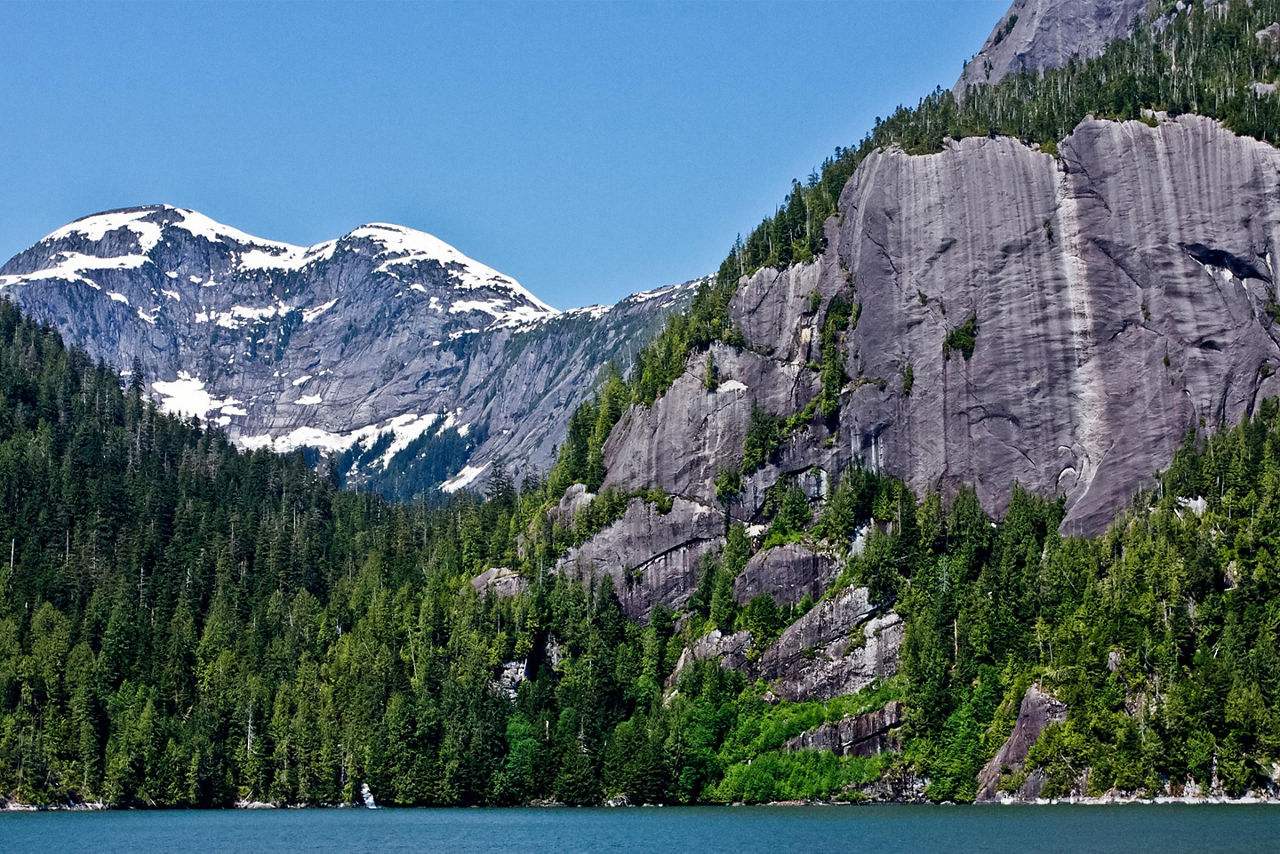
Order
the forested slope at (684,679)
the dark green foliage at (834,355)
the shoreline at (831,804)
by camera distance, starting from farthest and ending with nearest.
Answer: the dark green foliage at (834,355), the forested slope at (684,679), the shoreline at (831,804)

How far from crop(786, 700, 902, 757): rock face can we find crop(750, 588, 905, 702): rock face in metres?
6.41

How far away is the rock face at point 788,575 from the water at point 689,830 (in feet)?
97.7

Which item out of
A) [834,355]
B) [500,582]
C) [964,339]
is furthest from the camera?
[500,582]

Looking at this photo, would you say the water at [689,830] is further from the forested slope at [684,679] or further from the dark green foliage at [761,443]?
the dark green foliage at [761,443]

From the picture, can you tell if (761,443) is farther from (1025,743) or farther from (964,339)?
(1025,743)

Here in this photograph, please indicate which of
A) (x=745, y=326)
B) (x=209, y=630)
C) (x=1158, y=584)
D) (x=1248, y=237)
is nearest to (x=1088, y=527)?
(x=1158, y=584)

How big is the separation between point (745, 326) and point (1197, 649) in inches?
3045

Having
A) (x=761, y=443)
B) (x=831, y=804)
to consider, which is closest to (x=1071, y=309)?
(x=761, y=443)

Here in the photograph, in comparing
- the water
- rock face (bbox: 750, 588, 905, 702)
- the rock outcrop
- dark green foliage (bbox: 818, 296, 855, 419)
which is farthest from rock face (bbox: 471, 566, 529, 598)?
the water

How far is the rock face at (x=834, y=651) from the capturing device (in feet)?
522

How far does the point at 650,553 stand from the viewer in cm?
18575

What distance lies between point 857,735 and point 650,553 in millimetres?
42228

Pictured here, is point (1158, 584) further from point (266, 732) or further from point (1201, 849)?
point (266, 732)

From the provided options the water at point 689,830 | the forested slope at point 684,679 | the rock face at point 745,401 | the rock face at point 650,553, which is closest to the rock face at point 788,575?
the forested slope at point 684,679
